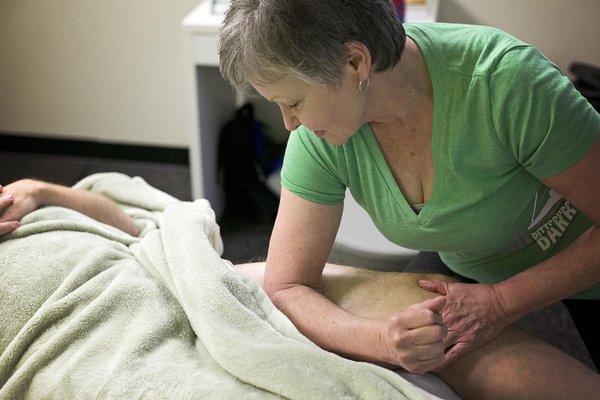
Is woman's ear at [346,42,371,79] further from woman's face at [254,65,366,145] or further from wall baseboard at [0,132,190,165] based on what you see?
wall baseboard at [0,132,190,165]

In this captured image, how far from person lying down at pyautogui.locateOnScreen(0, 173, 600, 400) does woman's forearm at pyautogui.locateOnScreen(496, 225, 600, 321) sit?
0.19 ft

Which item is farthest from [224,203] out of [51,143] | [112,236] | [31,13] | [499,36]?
[499,36]

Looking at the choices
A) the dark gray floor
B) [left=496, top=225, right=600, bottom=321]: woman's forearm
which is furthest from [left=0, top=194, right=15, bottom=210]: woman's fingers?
the dark gray floor

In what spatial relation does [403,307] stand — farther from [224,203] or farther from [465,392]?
[224,203]

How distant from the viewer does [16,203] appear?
3.81 ft

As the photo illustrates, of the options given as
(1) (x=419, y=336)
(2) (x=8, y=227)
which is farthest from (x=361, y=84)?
(2) (x=8, y=227)

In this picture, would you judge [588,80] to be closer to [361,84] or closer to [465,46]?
[465,46]

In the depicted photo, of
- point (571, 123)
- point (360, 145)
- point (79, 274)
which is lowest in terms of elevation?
point (79, 274)

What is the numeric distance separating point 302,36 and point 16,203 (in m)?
0.61

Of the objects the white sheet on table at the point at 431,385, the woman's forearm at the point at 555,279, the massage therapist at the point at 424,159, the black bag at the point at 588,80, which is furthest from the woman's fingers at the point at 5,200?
the black bag at the point at 588,80

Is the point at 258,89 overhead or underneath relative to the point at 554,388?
overhead

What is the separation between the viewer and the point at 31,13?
238cm

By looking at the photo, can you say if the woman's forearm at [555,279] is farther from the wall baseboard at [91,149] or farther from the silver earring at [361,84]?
the wall baseboard at [91,149]

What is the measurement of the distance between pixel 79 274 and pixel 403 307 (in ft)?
1.72
